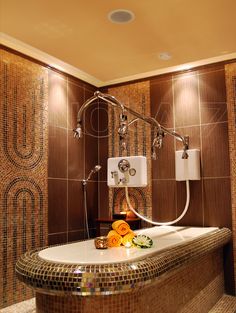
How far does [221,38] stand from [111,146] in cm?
174

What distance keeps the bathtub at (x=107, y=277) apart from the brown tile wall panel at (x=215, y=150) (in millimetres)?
1257

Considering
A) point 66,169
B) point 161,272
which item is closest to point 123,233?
point 161,272

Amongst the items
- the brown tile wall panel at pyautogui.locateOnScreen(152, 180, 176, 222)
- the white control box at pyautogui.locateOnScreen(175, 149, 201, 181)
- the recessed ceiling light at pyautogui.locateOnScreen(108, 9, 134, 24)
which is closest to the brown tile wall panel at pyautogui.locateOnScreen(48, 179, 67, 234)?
the brown tile wall panel at pyautogui.locateOnScreen(152, 180, 176, 222)

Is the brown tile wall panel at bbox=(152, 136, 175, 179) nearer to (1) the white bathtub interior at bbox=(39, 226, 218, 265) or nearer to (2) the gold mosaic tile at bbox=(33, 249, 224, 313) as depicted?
(2) the gold mosaic tile at bbox=(33, 249, 224, 313)

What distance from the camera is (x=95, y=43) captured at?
118 inches

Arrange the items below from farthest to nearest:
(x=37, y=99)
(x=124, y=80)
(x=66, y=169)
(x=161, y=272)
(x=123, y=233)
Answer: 1. (x=124, y=80)
2. (x=66, y=169)
3. (x=37, y=99)
4. (x=123, y=233)
5. (x=161, y=272)

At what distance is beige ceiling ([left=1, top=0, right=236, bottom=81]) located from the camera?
243 cm

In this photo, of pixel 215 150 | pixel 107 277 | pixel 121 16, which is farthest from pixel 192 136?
pixel 107 277

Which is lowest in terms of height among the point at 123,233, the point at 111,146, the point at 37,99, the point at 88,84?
the point at 123,233

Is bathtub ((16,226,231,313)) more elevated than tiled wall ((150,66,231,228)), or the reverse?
tiled wall ((150,66,231,228))

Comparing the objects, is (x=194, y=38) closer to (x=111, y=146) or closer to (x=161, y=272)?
(x=111, y=146)

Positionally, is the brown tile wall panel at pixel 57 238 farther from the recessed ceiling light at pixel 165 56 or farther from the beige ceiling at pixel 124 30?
the recessed ceiling light at pixel 165 56

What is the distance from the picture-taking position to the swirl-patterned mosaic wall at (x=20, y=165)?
9.67 feet

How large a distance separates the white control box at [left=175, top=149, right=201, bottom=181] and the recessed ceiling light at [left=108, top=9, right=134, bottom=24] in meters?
1.47
